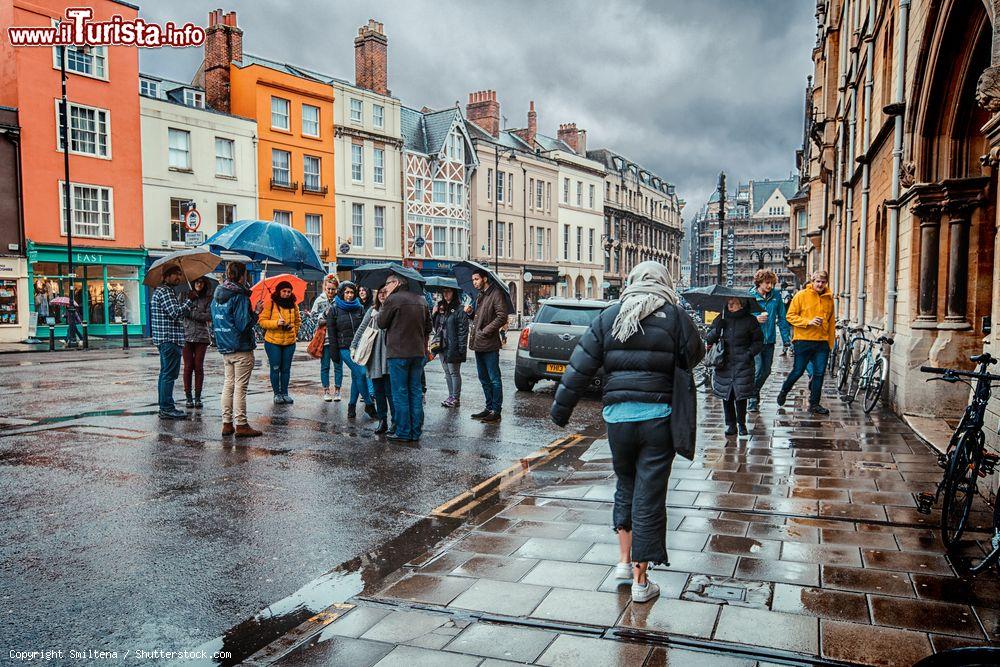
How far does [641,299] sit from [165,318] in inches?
301

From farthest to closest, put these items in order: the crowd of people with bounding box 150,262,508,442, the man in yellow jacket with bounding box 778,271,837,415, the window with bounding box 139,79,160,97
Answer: the window with bounding box 139,79,160,97, the man in yellow jacket with bounding box 778,271,837,415, the crowd of people with bounding box 150,262,508,442

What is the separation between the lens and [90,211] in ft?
92.9

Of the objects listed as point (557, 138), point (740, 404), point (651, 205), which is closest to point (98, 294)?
point (740, 404)

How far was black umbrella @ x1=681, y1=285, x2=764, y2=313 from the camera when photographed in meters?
8.73

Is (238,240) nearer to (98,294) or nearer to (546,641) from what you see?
(546,641)

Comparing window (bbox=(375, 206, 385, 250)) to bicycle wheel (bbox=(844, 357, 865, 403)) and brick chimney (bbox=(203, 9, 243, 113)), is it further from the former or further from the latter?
bicycle wheel (bbox=(844, 357, 865, 403))

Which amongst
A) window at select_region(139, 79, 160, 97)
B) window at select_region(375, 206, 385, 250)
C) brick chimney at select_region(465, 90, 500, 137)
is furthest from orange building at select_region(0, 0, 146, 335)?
brick chimney at select_region(465, 90, 500, 137)

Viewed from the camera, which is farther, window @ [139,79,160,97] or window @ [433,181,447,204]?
window @ [433,181,447,204]

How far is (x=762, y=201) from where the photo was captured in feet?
469

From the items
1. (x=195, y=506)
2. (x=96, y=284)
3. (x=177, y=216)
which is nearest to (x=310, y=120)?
(x=177, y=216)

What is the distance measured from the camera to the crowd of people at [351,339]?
27.6 feet

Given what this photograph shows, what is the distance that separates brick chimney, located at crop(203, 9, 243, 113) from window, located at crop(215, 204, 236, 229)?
516 centimetres

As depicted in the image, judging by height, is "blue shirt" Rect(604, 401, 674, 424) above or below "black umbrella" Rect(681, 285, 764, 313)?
below

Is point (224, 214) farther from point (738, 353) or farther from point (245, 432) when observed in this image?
point (738, 353)
